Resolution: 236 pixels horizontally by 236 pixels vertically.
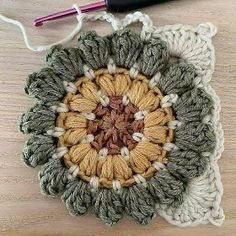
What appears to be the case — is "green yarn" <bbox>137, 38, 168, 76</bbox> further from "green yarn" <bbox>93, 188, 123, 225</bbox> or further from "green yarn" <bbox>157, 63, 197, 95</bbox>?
"green yarn" <bbox>93, 188, 123, 225</bbox>

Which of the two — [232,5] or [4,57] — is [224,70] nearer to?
[232,5]

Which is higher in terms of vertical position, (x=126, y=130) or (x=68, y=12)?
(x=68, y=12)

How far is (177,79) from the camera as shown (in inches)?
25.5

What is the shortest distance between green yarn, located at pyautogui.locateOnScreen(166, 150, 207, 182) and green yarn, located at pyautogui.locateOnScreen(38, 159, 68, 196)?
0.14 meters

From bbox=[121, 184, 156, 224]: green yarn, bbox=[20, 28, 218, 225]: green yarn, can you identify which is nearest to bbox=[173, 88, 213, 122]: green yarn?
bbox=[20, 28, 218, 225]: green yarn

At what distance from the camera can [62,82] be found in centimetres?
64

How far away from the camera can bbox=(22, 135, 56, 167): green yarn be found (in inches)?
24.1

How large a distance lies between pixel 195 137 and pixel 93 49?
179 mm

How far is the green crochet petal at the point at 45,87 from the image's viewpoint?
0.63 meters

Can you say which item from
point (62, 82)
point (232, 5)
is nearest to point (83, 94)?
point (62, 82)

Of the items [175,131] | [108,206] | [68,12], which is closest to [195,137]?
[175,131]

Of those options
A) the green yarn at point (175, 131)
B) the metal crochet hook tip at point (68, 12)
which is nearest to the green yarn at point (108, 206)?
the green yarn at point (175, 131)

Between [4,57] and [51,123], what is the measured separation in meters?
0.12

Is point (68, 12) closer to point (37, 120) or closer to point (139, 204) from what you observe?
point (37, 120)
